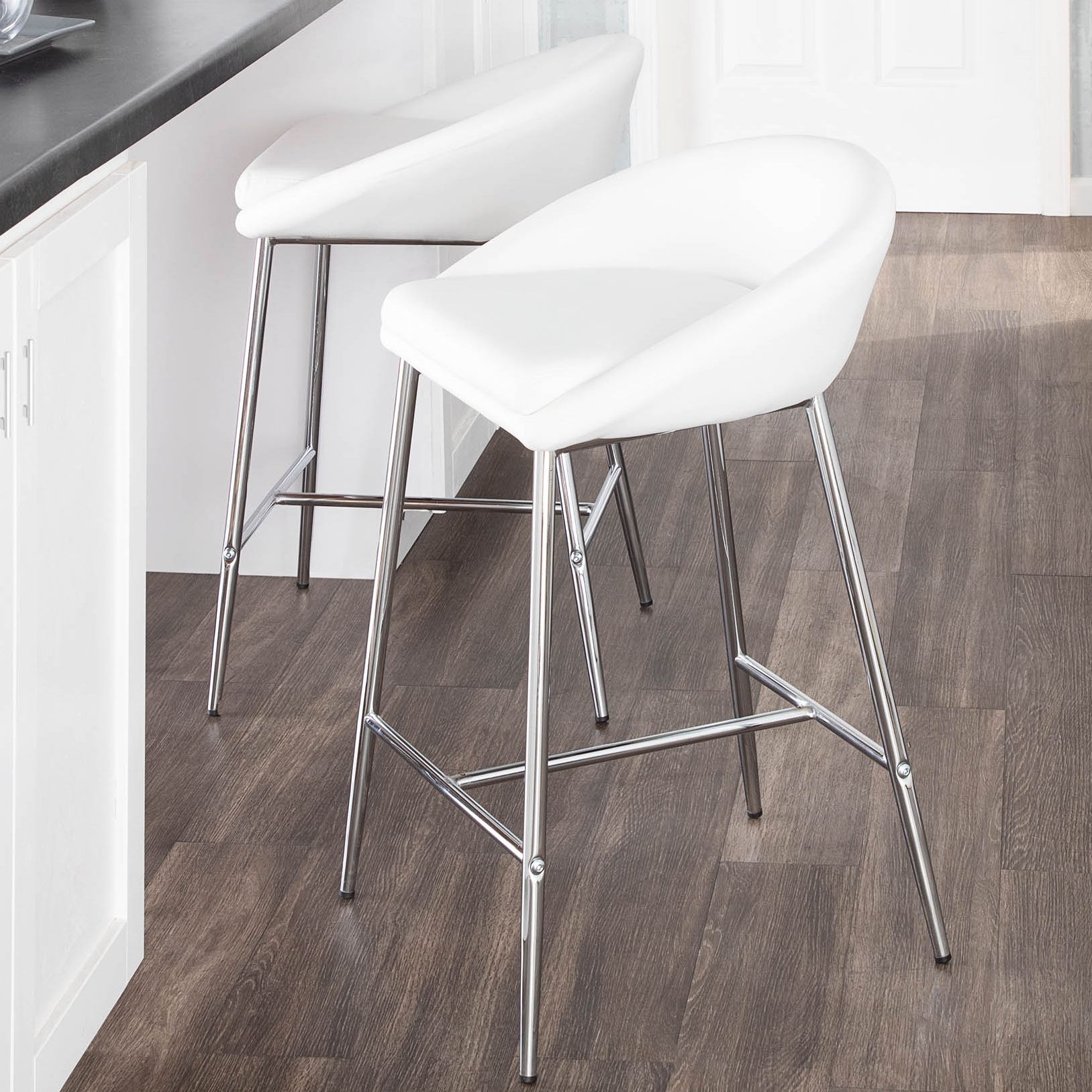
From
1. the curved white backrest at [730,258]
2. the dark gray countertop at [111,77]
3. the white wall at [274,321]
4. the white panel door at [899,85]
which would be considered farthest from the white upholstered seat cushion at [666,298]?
the white panel door at [899,85]

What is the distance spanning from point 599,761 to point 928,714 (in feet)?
2.52

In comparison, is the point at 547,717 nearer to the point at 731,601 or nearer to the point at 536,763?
the point at 536,763

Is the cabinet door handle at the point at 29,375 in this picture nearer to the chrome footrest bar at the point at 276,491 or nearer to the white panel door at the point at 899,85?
the chrome footrest bar at the point at 276,491

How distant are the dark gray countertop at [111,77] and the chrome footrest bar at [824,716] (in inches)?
35.5

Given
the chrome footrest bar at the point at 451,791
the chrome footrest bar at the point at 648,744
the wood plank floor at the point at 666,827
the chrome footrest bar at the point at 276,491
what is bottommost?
the wood plank floor at the point at 666,827

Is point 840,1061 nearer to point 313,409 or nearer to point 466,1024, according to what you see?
point 466,1024

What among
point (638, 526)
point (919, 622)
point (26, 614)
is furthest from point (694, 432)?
point (26, 614)

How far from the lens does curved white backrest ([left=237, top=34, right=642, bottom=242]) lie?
7.21 feet

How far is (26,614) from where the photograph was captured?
1403 mm

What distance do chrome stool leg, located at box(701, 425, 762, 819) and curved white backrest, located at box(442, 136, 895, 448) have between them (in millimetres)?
206

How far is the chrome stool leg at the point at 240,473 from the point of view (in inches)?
97.2

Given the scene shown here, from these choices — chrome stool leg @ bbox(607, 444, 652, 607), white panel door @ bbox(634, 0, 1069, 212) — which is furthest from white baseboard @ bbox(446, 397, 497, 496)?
white panel door @ bbox(634, 0, 1069, 212)

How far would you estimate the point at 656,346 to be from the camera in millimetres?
1557

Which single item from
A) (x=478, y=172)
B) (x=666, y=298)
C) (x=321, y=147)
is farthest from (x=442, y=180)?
(x=666, y=298)
